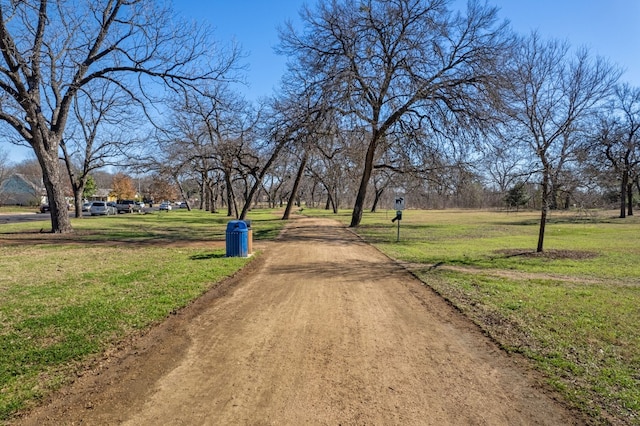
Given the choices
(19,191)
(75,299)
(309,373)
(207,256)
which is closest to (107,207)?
(207,256)

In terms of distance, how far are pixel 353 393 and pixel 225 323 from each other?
2638 millimetres

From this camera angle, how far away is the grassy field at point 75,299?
12.9 feet

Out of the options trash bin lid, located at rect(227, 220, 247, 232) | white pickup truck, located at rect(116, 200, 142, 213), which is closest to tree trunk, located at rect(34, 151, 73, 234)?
trash bin lid, located at rect(227, 220, 247, 232)

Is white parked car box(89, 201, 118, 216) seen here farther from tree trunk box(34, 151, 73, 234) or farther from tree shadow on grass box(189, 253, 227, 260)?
tree shadow on grass box(189, 253, 227, 260)

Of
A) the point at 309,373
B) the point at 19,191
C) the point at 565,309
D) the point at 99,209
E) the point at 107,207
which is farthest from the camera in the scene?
the point at 19,191

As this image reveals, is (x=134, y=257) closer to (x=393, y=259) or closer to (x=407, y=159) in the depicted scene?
(x=393, y=259)

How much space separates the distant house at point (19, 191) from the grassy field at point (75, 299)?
6984cm

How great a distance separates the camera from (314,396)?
11.6ft

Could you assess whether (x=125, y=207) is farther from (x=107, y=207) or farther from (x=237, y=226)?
(x=237, y=226)

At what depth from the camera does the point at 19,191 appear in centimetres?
7381

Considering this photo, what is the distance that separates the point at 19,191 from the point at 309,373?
9088 cm

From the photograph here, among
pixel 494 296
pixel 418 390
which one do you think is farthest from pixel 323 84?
pixel 418 390

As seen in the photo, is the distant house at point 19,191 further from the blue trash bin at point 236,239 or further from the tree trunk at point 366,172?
the blue trash bin at point 236,239

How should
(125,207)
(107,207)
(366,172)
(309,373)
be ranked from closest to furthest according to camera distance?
(309,373) < (366,172) < (107,207) < (125,207)
